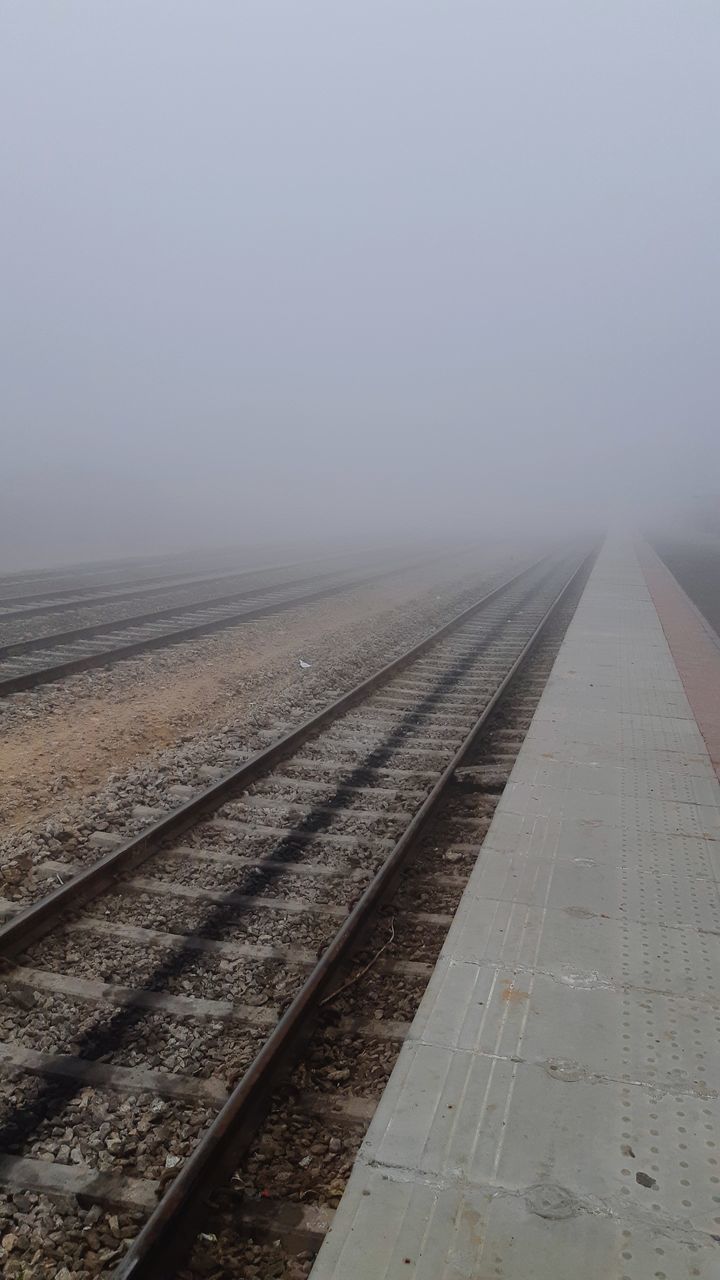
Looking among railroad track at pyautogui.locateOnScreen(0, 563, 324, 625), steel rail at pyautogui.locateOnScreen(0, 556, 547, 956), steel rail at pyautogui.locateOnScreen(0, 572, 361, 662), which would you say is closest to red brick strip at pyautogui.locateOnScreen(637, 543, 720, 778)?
steel rail at pyautogui.locateOnScreen(0, 556, 547, 956)

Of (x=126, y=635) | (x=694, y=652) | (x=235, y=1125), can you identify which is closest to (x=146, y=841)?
(x=235, y=1125)

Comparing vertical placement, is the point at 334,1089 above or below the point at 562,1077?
below

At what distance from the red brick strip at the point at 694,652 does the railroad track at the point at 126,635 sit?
7982 millimetres

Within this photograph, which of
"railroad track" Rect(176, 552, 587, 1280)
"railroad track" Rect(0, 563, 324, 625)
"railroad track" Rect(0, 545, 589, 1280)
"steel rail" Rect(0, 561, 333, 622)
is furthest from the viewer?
"railroad track" Rect(0, 563, 324, 625)

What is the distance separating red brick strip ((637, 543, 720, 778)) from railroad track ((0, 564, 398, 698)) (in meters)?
7.98

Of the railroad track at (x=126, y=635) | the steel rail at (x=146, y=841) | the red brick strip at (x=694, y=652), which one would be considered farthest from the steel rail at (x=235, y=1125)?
the railroad track at (x=126, y=635)

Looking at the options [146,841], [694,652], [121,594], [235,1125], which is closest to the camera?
[235,1125]

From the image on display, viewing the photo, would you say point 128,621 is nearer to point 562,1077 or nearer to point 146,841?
point 146,841

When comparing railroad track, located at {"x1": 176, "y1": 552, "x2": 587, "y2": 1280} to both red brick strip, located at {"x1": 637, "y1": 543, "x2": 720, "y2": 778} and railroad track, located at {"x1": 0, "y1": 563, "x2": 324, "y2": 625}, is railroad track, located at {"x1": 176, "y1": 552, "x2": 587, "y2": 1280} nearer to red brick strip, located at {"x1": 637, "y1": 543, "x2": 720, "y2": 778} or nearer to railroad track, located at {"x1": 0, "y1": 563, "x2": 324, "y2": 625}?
red brick strip, located at {"x1": 637, "y1": 543, "x2": 720, "y2": 778}

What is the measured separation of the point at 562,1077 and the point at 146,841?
Answer: 3.40 metres

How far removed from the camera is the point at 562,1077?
356cm

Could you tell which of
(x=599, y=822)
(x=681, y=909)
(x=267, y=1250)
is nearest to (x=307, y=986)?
(x=267, y=1250)

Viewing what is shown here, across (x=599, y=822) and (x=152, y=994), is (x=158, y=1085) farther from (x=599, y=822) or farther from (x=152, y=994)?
(x=599, y=822)

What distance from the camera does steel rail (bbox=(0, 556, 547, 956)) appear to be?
481 cm
